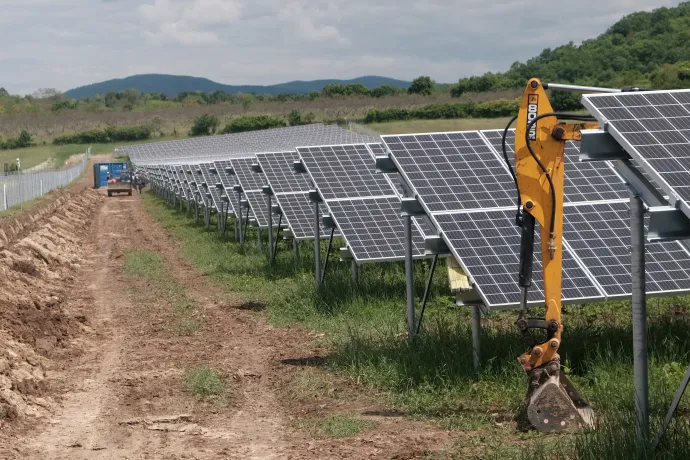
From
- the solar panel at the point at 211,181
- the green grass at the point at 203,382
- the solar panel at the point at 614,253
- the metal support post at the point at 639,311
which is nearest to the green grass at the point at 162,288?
the green grass at the point at 203,382

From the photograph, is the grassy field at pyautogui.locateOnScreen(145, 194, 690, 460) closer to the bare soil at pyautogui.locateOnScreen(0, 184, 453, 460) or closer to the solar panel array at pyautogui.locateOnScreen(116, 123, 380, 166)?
the bare soil at pyautogui.locateOnScreen(0, 184, 453, 460)

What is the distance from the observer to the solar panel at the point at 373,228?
49.9ft

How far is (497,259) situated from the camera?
1031 cm

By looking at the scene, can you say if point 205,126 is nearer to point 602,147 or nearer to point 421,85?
point 421,85

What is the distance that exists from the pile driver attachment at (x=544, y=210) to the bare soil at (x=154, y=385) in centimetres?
99

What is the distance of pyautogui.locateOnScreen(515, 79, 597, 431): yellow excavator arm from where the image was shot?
326 inches

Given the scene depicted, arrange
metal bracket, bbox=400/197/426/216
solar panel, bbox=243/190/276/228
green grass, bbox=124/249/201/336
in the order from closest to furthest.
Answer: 1. metal bracket, bbox=400/197/426/216
2. green grass, bbox=124/249/201/336
3. solar panel, bbox=243/190/276/228

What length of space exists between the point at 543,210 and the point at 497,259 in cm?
189

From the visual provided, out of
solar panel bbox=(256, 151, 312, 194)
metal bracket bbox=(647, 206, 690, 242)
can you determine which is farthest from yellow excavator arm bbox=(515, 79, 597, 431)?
solar panel bbox=(256, 151, 312, 194)

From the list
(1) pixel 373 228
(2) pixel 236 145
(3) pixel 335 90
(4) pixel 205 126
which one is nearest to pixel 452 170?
(1) pixel 373 228

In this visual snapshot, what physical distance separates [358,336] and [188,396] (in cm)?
250

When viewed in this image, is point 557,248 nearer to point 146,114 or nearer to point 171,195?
point 171,195

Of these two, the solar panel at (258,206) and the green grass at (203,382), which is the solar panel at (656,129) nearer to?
the green grass at (203,382)

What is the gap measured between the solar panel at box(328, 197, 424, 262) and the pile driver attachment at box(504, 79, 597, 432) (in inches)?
258
